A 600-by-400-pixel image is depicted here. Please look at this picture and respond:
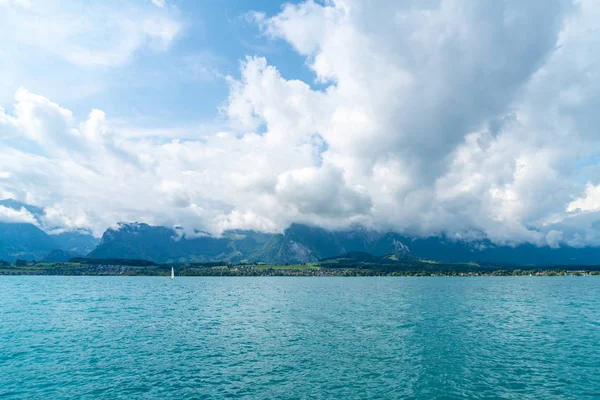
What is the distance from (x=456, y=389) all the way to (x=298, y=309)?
71.7 metres

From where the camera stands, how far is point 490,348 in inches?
2265

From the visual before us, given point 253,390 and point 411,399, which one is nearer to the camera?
point 411,399

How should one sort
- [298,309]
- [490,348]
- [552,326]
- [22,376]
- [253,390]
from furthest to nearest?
[298,309] → [552,326] → [490,348] → [22,376] → [253,390]

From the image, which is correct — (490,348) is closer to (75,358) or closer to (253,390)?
(253,390)

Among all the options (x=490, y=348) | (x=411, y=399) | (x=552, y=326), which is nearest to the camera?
(x=411, y=399)

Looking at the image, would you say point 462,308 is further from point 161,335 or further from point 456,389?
point 161,335

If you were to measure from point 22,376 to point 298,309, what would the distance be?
240 feet

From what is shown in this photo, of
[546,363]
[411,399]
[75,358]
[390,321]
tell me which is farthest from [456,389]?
[75,358]

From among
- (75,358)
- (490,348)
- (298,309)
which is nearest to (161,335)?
(75,358)

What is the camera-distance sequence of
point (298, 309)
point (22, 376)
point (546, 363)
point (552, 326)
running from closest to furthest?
point (22, 376), point (546, 363), point (552, 326), point (298, 309)

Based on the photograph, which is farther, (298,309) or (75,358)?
(298,309)

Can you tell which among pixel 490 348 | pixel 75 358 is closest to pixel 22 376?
pixel 75 358

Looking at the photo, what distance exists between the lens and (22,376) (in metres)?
43.9

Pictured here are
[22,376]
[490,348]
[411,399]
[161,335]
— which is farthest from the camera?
[161,335]
